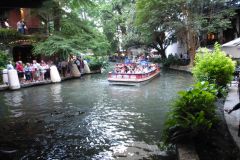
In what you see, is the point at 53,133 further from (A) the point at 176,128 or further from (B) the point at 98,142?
(A) the point at 176,128

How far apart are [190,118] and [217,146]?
95 centimetres

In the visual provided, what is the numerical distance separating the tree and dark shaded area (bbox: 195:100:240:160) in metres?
22.8

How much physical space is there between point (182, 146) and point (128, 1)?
1916 inches

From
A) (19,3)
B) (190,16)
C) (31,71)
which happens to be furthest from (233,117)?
(190,16)

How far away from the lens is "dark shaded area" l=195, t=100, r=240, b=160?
6.89 m

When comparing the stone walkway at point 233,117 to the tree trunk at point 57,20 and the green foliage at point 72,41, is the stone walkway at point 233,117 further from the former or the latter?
the tree trunk at point 57,20

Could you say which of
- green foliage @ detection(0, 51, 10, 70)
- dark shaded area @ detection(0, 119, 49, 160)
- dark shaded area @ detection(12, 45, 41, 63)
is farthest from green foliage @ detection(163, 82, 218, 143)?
dark shaded area @ detection(12, 45, 41, 63)

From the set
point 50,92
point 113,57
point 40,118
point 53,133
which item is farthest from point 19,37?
point 113,57

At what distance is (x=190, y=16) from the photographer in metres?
30.9

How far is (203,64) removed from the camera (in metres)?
14.8

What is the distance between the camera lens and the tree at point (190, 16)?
30247 millimetres

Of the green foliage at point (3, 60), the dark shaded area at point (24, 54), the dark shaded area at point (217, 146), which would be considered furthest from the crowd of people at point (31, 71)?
the dark shaded area at point (217, 146)

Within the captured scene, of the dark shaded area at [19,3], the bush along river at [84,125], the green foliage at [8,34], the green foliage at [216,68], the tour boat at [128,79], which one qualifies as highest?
the green foliage at [8,34]

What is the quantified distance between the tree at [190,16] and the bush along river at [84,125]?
13.7 m
